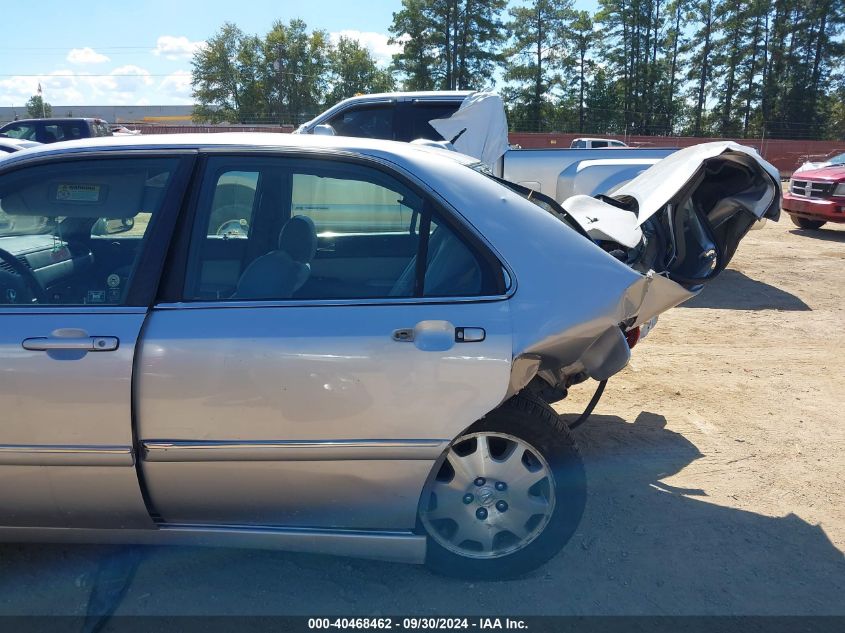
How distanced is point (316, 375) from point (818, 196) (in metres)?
12.4

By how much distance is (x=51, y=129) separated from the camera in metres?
17.7

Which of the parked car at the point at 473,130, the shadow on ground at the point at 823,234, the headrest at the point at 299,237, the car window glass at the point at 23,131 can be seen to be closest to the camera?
the headrest at the point at 299,237

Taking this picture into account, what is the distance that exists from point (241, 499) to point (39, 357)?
905 mm

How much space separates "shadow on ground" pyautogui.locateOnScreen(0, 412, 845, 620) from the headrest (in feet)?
4.51

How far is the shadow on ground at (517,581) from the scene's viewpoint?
104 inches

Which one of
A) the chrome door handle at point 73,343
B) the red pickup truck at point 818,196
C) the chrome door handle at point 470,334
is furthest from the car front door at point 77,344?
the red pickup truck at point 818,196

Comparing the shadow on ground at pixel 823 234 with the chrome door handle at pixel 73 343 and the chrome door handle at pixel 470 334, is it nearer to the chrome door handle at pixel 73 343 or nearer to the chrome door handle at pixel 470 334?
the chrome door handle at pixel 470 334

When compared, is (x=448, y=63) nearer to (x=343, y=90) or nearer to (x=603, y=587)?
(x=343, y=90)

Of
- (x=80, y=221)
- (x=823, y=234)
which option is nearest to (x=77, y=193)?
(x=80, y=221)

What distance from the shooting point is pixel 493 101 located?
8.74 metres

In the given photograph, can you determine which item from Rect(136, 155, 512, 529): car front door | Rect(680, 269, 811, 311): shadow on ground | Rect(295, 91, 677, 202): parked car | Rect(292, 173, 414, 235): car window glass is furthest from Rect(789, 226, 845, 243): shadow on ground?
Rect(136, 155, 512, 529): car front door

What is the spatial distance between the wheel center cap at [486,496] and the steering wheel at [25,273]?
6.48 feet

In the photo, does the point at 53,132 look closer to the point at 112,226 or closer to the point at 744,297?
the point at 744,297

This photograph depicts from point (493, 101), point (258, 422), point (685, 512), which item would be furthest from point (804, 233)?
point (258, 422)
